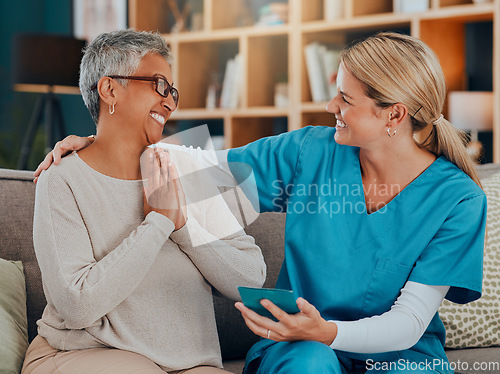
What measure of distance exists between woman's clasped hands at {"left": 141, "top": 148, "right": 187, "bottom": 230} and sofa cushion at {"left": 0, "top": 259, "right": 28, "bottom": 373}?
0.39 m

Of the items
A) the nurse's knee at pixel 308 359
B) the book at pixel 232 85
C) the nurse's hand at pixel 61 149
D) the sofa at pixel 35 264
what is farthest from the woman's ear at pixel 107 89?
the book at pixel 232 85

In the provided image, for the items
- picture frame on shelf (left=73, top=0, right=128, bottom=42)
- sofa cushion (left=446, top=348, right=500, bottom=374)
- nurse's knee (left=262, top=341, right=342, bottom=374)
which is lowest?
sofa cushion (left=446, top=348, right=500, bottom=374)

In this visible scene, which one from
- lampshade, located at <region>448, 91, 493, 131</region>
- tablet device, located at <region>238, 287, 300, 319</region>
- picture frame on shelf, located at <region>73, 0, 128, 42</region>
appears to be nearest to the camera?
tablet device, located at <region>238, 287, 300, 319</region>

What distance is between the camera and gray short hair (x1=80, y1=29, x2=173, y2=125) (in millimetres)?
1323

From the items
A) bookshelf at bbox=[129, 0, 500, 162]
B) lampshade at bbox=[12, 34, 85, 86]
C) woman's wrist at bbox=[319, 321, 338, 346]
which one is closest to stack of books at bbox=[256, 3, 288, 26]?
bookshelf at bbox=[129, 0, 500, 162]

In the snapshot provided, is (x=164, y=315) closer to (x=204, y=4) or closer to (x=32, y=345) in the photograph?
(x=32, y=345)

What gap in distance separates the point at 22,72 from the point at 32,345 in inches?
109

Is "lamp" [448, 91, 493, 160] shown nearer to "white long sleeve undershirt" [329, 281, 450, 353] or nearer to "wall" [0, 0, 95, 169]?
"white long sleeve undershirt" [329, 281, 450, 353]

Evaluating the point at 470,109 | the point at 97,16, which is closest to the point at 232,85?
the point at 97,16

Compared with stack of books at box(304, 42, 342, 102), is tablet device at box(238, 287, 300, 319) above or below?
below

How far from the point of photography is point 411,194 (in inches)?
55.4

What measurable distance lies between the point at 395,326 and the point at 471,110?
81.6 inches

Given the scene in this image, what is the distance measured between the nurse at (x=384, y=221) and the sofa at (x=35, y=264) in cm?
26

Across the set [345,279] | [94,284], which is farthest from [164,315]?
[345,279]
